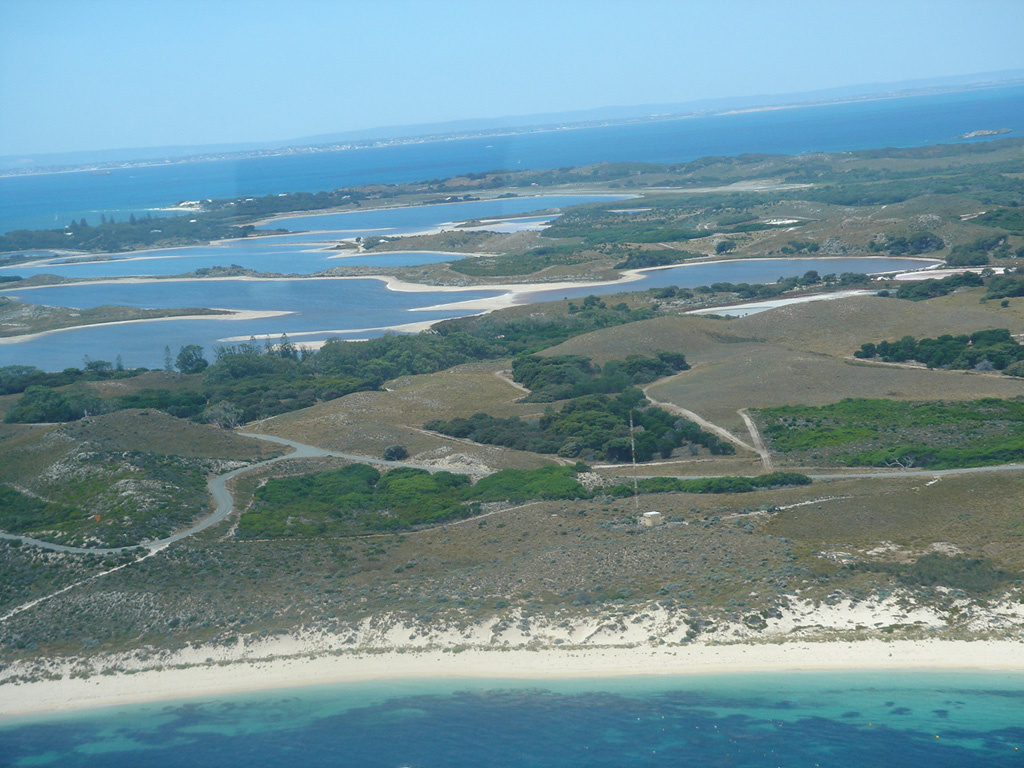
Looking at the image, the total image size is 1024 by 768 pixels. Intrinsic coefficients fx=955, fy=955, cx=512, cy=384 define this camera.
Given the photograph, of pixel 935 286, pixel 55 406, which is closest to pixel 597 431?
pixel 55 406

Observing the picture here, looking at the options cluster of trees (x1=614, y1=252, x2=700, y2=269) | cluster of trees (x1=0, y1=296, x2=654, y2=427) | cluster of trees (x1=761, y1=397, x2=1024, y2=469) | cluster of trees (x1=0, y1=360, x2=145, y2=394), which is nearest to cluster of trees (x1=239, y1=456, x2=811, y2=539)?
cluster of trees (x1=761, y1=397, x2=1024, y2=469)

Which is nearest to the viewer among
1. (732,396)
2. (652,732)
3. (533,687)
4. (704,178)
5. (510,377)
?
(652,732)

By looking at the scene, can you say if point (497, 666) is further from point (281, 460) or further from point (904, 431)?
point (904, 431)

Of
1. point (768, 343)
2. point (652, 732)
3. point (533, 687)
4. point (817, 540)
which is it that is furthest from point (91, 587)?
point (768, 343)

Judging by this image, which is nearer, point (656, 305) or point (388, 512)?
point (388, 512)

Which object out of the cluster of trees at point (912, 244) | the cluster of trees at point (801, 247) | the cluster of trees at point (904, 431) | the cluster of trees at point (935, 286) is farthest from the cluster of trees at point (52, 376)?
the cluster of trees at point (912, 244)

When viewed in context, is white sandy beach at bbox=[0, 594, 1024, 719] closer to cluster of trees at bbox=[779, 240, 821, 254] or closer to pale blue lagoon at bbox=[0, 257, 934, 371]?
pale blue lagoon at bbox=[0, 257, 934, 371]

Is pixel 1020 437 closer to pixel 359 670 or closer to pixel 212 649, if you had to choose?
pixel 359 670
